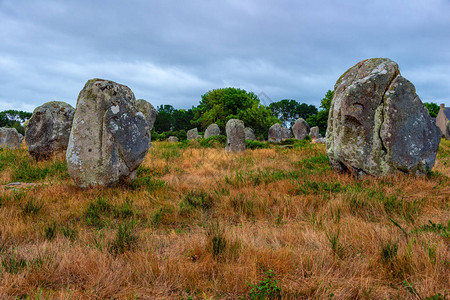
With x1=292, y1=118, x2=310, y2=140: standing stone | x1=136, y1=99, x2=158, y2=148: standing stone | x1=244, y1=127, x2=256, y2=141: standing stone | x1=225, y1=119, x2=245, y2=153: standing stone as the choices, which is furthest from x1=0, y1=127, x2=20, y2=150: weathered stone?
x1=292, y1=118, x2=310, y2=140: standing stone

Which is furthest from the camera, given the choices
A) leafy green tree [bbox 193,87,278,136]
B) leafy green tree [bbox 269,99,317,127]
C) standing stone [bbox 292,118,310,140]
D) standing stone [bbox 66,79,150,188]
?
leafy green tree [bbox 269,99,317,127]

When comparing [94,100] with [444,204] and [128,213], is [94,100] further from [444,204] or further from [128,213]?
[444,204]

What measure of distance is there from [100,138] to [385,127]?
6.65m

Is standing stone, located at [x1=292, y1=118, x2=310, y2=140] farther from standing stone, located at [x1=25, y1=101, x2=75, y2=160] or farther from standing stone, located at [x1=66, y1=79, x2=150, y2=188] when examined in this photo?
standing stone, located at [x1=66, y1=79, x2=150, y2=188]

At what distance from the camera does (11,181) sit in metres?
7.05

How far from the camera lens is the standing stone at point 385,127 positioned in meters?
6.35

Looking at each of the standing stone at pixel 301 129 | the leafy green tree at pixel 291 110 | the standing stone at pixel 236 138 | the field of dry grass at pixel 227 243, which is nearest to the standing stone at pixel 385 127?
the field of dry grass at pixel 227 243

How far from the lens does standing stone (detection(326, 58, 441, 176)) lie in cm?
635

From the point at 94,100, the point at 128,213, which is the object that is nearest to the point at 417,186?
the point at 128,213

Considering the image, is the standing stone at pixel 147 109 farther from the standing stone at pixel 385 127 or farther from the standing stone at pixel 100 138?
the standing stone at pixel 385 127

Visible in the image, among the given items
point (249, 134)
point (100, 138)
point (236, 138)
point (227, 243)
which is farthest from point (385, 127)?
point (249, 134)

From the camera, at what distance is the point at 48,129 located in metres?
10.3

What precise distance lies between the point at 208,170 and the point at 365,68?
5.44 m

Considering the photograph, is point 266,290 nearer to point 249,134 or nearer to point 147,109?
point 147,109
